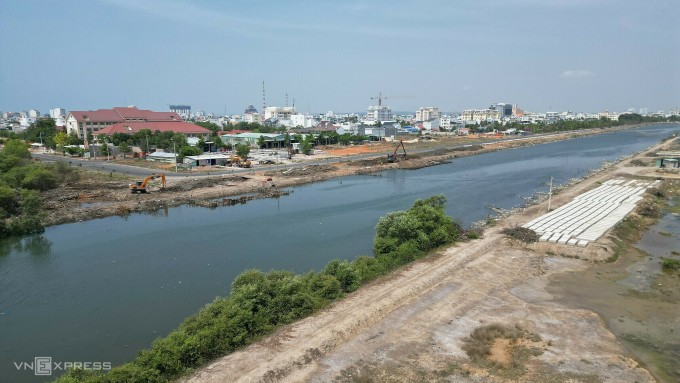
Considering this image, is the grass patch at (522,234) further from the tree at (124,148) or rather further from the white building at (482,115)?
the white building at (482,115)

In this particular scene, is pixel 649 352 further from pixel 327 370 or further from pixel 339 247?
pixel 339 247

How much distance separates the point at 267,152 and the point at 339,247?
26605mm

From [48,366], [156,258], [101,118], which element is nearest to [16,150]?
[101,118]

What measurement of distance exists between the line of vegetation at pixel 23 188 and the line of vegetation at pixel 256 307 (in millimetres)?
12448

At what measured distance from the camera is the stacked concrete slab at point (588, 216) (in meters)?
14.7

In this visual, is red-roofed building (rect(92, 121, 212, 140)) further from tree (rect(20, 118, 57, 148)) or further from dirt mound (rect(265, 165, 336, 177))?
dirt mound (rect(265, 165, 336, 177))

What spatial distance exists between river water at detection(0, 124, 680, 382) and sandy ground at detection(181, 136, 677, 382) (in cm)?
341

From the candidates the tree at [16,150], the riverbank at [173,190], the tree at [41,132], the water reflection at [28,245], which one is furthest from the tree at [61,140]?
the water reflection at [28,245]

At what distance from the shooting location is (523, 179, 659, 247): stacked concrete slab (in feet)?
48.3

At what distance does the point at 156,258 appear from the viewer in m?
14.5

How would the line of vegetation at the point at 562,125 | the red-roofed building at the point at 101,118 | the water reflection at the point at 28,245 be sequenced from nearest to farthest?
the water reflection at the point at 28,245 < the red-roofed building at the point at 101,118 < the line of vegetation at the point at 562,125

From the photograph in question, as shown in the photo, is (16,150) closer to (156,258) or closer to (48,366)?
(156,258)

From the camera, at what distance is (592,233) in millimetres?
14992

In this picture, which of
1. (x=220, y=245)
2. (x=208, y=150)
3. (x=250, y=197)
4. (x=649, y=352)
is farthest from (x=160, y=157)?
(x=649, y=352)
